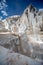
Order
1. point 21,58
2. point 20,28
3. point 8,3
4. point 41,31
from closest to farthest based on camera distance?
point 21,58
point 8,3
point 41,31
point 20,28

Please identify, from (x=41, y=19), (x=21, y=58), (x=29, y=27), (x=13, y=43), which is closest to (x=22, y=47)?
(x=13, y=43)

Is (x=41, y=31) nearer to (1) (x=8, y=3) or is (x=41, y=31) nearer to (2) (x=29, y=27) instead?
(2) (x=29, y=27)

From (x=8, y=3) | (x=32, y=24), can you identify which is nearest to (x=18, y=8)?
(x=8, y=3)

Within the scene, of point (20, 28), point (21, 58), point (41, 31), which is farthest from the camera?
point (20, 28)

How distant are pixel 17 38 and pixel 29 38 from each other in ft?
0.37

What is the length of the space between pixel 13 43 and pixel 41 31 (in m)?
0.31

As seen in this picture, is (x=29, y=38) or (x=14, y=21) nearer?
(x=29, y=38)

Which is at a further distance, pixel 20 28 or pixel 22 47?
pixel 20 28

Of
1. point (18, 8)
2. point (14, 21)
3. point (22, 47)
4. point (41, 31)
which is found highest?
point (18, 8)

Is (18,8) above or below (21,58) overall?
above

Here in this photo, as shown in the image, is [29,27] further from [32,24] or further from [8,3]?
[8,3]

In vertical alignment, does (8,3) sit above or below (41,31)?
above

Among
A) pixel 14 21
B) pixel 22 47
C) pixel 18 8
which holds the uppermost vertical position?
pixel 18 8

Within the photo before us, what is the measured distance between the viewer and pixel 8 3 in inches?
34.0
